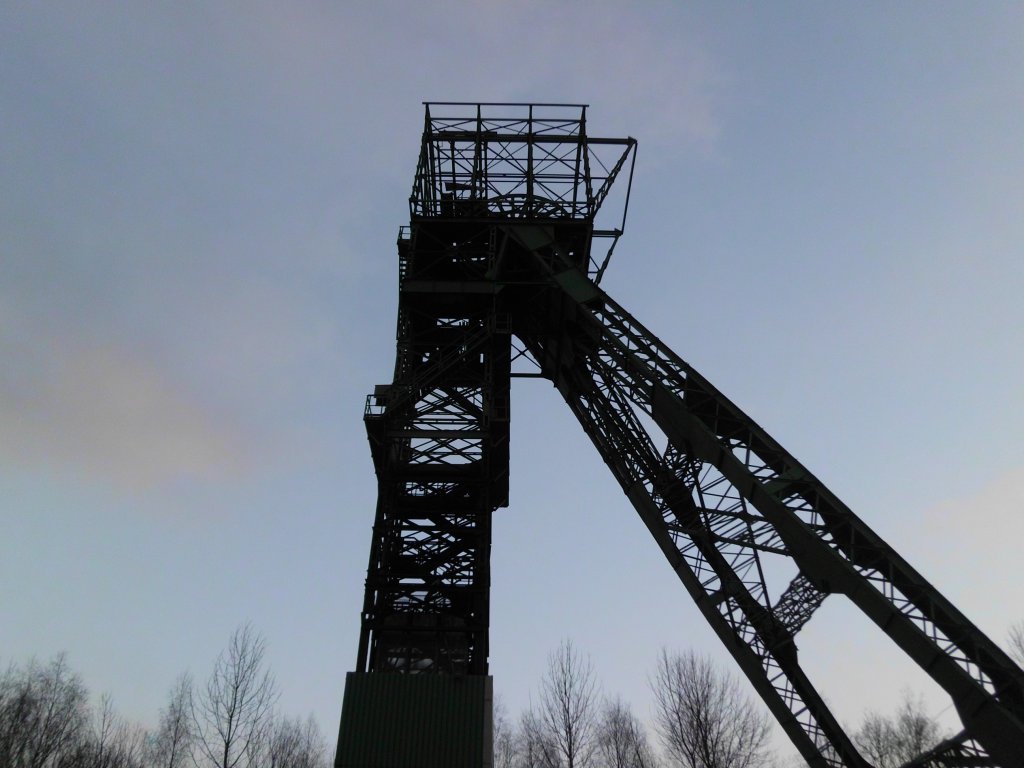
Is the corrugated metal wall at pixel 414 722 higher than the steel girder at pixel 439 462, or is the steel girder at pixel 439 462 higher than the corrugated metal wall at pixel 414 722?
the steel girder at pixel 439 462

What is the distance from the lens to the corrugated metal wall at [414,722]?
15781 millimetres

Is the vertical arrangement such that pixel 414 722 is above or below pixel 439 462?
below

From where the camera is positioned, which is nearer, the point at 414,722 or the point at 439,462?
the point at 414,722

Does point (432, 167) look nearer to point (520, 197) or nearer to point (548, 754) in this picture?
point (520, 197)

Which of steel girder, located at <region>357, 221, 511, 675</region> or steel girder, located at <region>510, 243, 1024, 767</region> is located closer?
steel girder, located at <region>510, 243, 1024, 767</region>

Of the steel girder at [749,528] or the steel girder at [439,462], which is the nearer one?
the steel girder at [749,528]

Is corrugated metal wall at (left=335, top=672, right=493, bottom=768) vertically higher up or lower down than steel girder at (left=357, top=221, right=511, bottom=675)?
lower down

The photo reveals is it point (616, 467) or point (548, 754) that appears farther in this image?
point (548, 754)

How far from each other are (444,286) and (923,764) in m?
15.7

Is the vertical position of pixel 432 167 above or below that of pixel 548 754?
above

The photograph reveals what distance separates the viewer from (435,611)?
18594 millimetres

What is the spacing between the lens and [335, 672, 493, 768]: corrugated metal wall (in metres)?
15.8

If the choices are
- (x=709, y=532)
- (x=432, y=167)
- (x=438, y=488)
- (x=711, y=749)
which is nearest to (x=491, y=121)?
(x=432, y=167)

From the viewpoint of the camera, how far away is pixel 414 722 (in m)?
16.1
